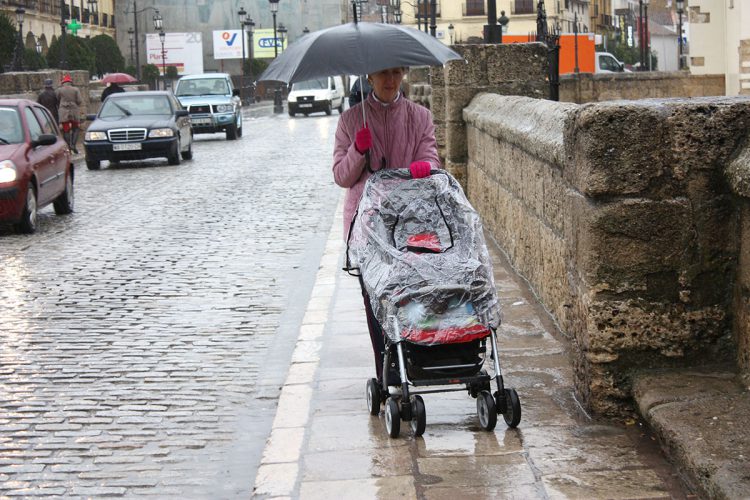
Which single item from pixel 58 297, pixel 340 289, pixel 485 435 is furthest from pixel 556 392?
pixel 58 297

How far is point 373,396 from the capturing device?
5977 mm

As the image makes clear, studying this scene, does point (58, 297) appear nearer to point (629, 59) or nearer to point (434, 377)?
point (434, 377)

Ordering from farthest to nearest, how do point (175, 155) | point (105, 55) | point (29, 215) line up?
point (105, 55) → point (175, 155) → point (29, 215)

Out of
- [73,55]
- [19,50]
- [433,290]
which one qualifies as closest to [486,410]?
[433,290]

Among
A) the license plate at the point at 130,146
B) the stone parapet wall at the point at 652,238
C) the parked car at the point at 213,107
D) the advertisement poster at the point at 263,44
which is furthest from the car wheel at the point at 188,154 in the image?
the advertisement poster at the point at 263,44

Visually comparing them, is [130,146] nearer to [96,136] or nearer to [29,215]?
[96,136]

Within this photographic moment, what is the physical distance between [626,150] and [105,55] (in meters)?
67.4

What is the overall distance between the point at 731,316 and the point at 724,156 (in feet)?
2.31

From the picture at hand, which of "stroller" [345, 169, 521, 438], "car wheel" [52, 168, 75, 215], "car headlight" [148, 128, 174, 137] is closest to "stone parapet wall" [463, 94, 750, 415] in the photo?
"stroller" [345, 169, 521, 438]

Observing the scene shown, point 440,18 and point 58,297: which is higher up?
point 440,18

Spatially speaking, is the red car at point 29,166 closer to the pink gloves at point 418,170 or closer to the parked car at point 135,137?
the parked car at point 135,137

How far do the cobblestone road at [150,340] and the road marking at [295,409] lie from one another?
0.13m

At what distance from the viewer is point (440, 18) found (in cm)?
8638

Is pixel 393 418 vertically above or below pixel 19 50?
below
